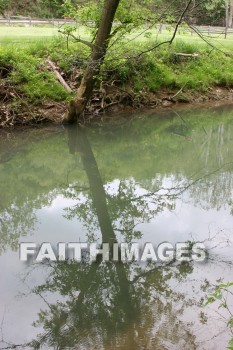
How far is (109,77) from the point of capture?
16.6 meters

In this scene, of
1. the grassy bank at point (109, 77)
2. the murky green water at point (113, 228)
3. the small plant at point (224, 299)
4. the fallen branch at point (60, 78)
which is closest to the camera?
the small plant at point (224, 299)

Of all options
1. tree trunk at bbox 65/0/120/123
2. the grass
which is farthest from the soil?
tree trunk at bbox 65/0/120/123

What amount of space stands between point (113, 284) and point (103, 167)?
18.6 ft

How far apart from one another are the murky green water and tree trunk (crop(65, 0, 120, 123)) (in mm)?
865

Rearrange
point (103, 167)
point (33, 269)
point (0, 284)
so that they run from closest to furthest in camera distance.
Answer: point (0, 284), point (33, 269), point (103, 167)

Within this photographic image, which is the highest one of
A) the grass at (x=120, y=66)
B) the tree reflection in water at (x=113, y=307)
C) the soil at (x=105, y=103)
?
the grass at (x=120, y=66)

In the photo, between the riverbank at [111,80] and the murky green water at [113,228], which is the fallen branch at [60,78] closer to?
the riverbank at [111,80]

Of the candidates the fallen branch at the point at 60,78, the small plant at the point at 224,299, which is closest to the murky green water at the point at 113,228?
the small plant at the point at 224,299

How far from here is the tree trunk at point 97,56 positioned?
11.8 m

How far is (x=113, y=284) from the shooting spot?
567 cm

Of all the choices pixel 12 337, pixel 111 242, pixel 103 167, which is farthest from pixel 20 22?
pixel 12 337

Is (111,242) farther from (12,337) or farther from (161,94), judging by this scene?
(161,94)

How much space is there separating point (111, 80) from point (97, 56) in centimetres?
414

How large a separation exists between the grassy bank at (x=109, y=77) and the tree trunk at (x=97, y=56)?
548 millimetres
